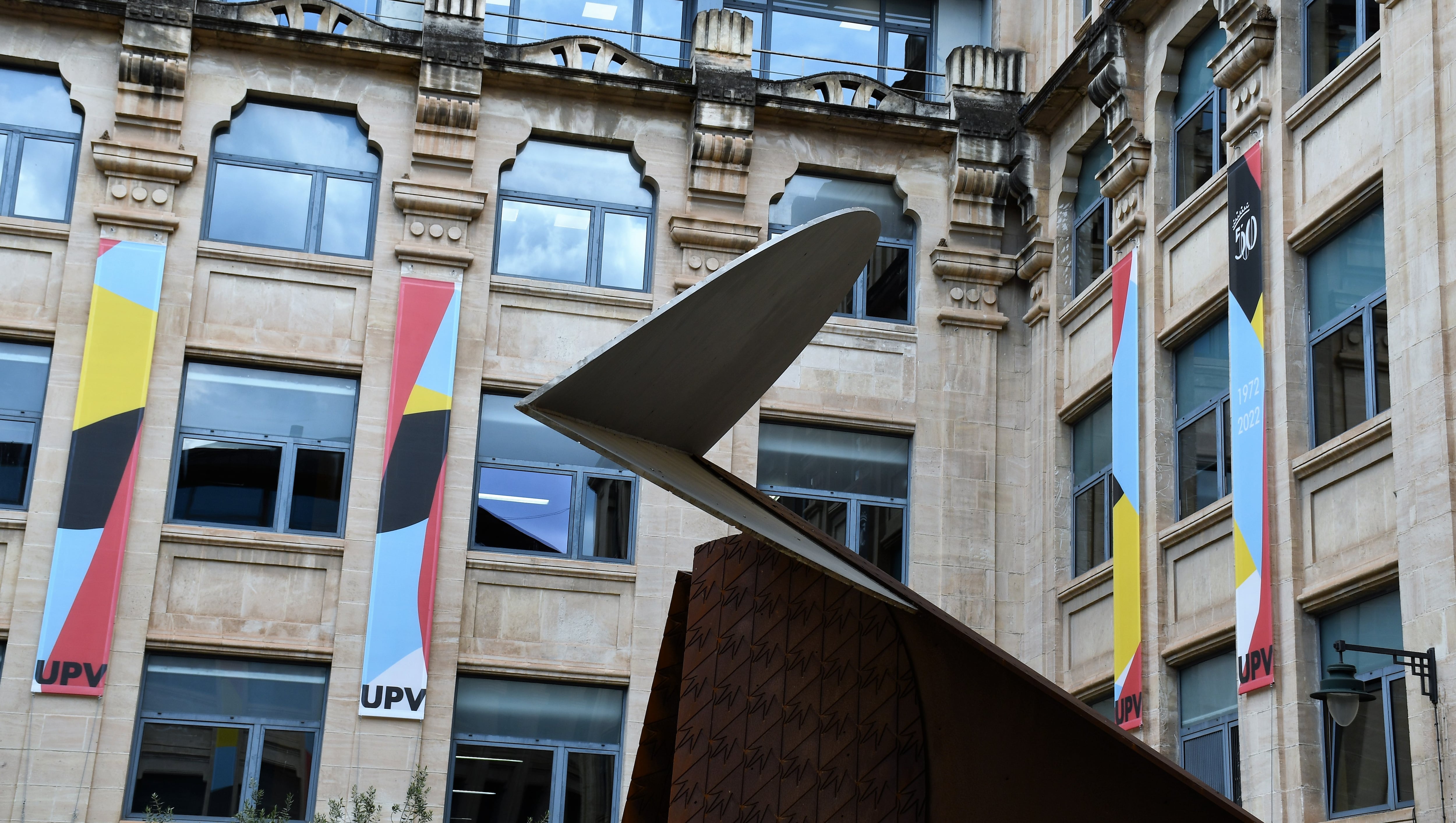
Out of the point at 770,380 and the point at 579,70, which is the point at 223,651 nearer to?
the point at 579,70

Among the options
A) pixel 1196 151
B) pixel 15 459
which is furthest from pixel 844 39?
pixel 15 459

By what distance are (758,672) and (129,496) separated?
12.5 meters

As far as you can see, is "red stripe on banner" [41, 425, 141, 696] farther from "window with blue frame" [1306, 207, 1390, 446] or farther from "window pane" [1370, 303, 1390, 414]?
"window pane" [1370, 303, 1390, 414]

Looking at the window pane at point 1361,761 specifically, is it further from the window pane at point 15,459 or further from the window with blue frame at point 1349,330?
the window pane at point 15,459

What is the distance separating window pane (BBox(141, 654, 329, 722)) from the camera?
2028 cm

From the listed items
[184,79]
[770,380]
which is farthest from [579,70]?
[770,380]

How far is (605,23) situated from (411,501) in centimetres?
791

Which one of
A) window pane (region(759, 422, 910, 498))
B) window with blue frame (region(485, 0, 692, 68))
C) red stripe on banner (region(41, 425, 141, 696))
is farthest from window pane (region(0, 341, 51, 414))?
window pane (region(759, 422, 910, 498))

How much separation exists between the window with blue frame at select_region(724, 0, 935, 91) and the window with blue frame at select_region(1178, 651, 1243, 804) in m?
10.6

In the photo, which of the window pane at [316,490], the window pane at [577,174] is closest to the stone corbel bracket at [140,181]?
the window pane at [316,490]

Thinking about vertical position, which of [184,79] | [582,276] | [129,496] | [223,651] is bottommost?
[223,651]

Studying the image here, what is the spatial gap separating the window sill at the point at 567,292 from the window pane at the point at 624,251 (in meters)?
0.36

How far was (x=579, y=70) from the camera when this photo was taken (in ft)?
75.7

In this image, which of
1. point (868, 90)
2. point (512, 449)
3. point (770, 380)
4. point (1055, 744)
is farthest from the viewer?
point (868, 90)
